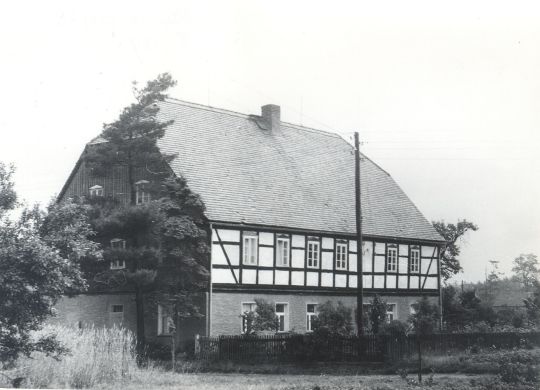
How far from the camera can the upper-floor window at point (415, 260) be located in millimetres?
38562

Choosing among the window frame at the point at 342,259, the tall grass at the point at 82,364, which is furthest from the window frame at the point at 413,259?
the tall grass at the point at 82,364

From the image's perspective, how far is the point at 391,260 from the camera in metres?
37.3

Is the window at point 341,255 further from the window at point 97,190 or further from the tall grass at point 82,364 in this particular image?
the tall grass at point 82,364

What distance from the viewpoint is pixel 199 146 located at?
33.3 metres

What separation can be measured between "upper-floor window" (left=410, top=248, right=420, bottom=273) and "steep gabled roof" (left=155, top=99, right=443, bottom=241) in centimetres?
78

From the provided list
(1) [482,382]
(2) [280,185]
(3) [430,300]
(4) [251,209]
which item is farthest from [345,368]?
(3) [430,300]

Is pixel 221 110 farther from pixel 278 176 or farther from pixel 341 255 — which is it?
pixel 341 255

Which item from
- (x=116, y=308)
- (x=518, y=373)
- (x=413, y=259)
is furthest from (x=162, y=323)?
(x=518, y=373)

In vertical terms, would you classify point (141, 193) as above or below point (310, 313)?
above

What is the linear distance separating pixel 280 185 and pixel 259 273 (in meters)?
5.40

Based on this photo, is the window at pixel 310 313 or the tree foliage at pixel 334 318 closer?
the tree foliage at pixel 334 318

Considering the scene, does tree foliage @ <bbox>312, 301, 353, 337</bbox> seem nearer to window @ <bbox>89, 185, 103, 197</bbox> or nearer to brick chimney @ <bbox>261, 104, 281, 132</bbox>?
window @ <bbox>89, 185, 103, 197</bbox>

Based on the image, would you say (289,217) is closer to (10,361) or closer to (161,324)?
(161,324)

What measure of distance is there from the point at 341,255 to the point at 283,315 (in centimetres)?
473
